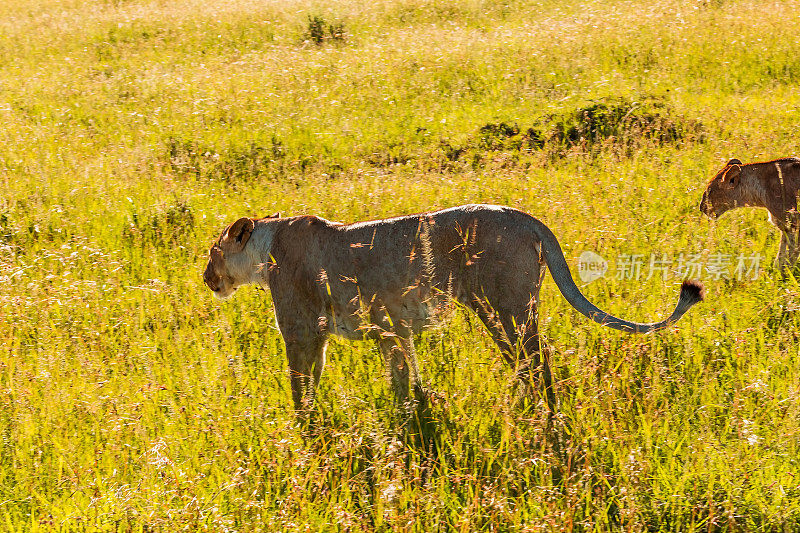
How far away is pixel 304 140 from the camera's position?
9.58 meters

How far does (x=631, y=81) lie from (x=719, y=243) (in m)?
5.29

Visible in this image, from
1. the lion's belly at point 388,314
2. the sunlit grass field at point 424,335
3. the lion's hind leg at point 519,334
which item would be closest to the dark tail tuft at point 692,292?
the sunlit grass field at point 424,335

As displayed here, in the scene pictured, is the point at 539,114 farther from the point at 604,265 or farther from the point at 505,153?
the point at 604,265

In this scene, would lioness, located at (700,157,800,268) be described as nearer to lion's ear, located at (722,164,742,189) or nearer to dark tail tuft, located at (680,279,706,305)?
lion's ear, located at (722,164,742,189)

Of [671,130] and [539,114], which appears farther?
[539,114]

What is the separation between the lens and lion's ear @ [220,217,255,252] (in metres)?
5.02

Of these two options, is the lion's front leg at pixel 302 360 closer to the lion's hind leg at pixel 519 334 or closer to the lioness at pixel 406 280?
the lioness at pixel 406 280

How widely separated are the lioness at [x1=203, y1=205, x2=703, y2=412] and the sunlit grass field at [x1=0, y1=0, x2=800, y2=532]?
190 millimetres

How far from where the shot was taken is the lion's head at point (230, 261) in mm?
5075

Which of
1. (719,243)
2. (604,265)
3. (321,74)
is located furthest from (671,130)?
(321,74)

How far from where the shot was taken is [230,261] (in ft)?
17.0

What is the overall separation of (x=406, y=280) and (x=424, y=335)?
0.65m

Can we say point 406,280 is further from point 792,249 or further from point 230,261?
point 792,249

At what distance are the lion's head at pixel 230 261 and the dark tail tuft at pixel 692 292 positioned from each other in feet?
8.80
